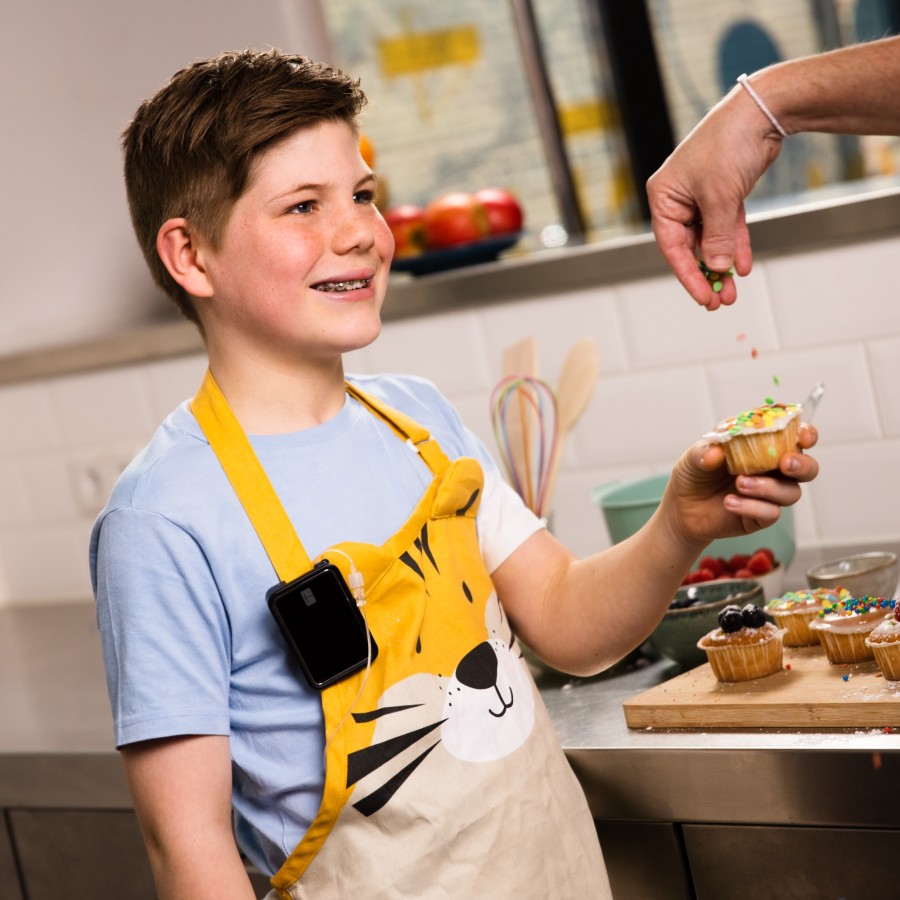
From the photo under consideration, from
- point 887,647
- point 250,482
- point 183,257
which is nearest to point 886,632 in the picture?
point 887,647

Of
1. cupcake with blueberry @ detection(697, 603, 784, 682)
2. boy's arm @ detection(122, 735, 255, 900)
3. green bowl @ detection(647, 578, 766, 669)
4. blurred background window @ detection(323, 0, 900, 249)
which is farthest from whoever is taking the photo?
blurred background window @ detection(323, 0, 900, 249)

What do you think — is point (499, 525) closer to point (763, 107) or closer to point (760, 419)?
point (760, 419)

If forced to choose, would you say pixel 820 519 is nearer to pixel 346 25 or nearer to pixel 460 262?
pixel 460 262

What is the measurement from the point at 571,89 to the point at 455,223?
2.75ft

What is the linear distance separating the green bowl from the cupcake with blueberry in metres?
0.10

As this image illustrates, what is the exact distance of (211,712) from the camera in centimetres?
99

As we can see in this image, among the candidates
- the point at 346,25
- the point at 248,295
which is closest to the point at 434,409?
the point at 248,295

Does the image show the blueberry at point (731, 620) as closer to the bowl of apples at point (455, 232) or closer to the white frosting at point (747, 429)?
the white frosting at point (747, 429)

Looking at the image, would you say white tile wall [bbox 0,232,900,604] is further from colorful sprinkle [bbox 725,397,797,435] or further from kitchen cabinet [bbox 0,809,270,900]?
kitchen cabinet [bbox 0,809,270,900]

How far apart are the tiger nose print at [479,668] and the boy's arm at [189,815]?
8.0 inches

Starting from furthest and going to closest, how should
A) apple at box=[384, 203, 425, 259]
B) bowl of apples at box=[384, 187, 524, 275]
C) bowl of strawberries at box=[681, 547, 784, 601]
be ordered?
apple at box=[384, 203, 425, 259], bowl of apples at box=[384, 187, 524, 275], bowl of strawberries at box=[681, 547, 784, 601]

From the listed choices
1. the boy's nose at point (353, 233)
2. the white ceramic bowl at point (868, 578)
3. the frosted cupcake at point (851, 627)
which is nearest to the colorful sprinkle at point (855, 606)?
the frosted cupcake at point (851, 627)

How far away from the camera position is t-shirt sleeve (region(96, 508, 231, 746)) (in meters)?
0.99

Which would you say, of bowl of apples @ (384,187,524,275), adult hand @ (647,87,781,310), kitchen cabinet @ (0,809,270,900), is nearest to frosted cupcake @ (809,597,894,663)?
adult hand @ (647,87,781,310)
